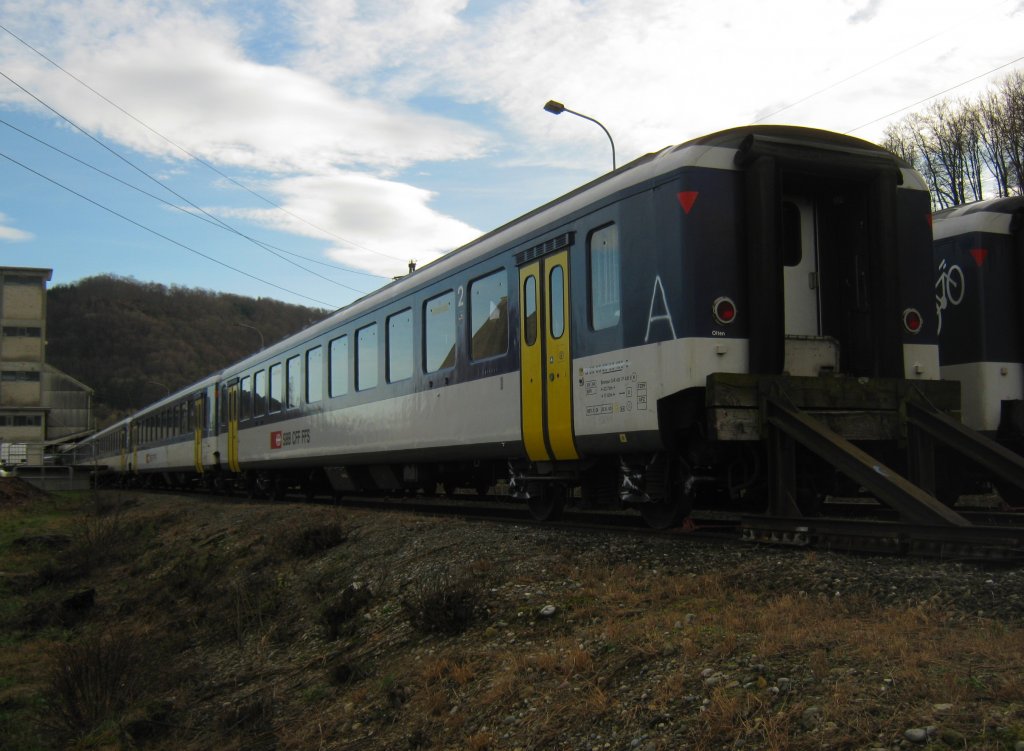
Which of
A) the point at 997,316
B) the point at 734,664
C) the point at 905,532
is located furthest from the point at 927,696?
the point at 997,316

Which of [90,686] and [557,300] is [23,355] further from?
[557,300]

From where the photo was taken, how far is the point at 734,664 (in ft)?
12.2

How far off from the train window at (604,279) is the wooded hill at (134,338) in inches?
3106

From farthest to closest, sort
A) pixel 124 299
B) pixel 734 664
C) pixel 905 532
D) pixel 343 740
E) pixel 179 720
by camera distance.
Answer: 1. pixel 124 299
2. pixel 179 720
3. pixel 905 532
4. pixel 343 740
5. pixel 734 664

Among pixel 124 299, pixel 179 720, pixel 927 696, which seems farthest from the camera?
pixel 124 299

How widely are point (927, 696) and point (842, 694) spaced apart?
0.91 feet

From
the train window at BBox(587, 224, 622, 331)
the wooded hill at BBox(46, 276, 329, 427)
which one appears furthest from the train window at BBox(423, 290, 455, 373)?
the wooded hill at BBox(46, 276, 329, 427)

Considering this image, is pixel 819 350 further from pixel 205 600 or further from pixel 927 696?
pixel 205 600

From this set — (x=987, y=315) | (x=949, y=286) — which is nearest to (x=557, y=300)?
(x=949, y=286)

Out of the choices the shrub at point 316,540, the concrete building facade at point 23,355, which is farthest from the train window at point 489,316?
the concrete building facade at point 23,355

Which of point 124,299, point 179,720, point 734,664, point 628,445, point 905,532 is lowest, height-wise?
point 179,720

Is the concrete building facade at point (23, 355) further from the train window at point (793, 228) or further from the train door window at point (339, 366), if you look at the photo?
the train window at point (793, 228)

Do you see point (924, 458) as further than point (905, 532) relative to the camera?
Yes

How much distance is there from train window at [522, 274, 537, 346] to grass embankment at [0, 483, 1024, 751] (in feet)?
6.50
